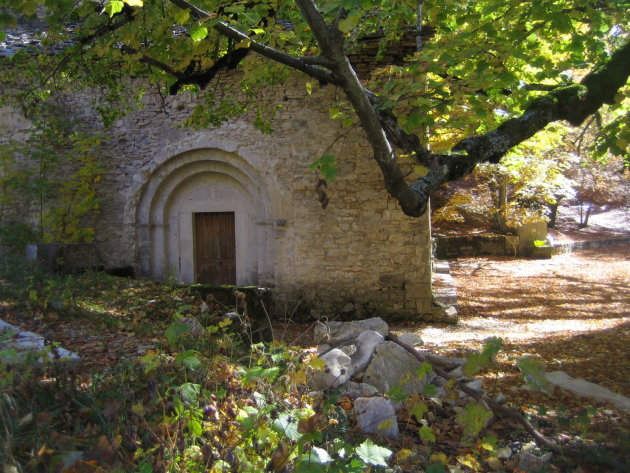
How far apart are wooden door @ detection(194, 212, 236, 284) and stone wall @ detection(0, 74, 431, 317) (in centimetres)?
21

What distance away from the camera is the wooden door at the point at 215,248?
9953 millimetres

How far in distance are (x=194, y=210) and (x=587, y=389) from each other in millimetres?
7363

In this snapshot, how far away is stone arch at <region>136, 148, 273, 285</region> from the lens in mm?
9438

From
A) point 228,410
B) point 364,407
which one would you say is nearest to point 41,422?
point 228,410

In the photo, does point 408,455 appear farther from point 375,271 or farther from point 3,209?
point 3,209

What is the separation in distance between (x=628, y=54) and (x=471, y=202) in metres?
10.3

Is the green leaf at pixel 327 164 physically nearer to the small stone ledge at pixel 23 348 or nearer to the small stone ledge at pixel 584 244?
the small stone ledge at pixel 23 348

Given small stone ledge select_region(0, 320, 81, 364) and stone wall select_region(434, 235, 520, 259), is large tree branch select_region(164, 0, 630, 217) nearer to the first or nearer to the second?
small stone ledge select_region(0, 320, 81, 364)

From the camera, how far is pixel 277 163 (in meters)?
9.10

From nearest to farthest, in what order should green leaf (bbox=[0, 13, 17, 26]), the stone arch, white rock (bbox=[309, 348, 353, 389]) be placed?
green leaf (bbox=[0, 13, 17, 26]), white rock (bbox=[309, 348, 353, 389]), the stone arch

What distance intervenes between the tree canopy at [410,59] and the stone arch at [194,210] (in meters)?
1.99

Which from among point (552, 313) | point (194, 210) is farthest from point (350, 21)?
point (552, 313)

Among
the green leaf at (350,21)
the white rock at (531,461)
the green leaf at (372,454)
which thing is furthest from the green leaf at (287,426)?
the green leaf at (350,21)

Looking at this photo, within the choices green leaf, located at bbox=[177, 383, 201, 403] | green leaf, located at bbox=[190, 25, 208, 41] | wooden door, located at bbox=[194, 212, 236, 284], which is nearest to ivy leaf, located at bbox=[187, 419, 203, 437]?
green leaf, located at bbox=[177, 383, 201, 403]
